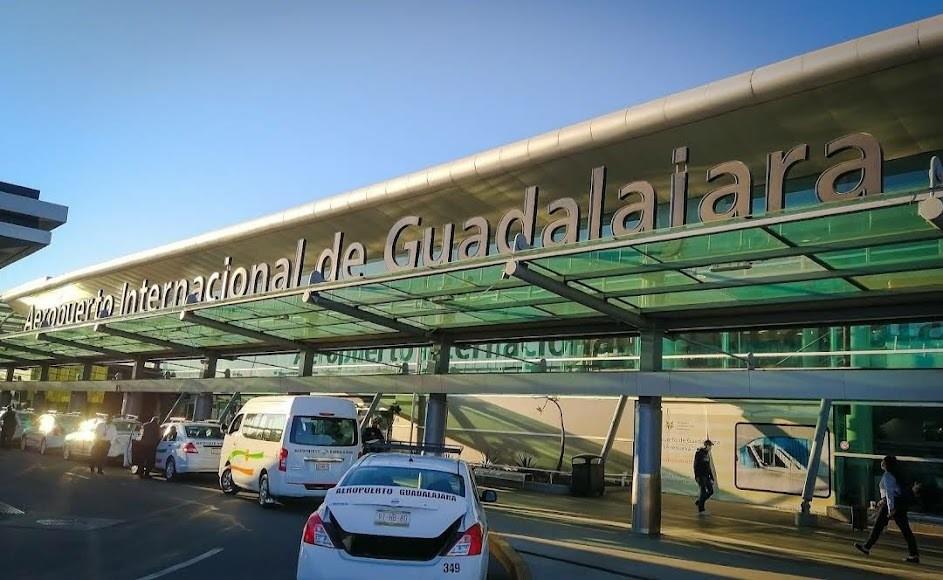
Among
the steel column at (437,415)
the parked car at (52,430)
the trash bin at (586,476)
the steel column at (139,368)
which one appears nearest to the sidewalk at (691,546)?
the trash bin at (586,476)

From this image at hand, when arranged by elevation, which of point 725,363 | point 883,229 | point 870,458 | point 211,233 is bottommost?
point 870,458

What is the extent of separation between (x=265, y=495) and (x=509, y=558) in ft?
22.5

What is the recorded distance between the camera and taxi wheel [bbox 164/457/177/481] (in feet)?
66.3

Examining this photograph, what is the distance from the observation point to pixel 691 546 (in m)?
12.6

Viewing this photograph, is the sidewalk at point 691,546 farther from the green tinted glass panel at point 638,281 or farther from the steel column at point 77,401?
the steel column at point 77,401

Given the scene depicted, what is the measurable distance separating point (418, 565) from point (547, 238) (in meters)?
7.42

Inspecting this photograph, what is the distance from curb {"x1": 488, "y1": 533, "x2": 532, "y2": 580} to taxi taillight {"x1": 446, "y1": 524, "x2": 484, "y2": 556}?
264cm

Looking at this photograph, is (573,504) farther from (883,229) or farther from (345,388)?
(883,229)

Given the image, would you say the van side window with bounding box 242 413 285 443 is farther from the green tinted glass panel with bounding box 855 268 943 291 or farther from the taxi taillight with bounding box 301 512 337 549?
the green tinted glass panel with bounding box 855 268 943 291

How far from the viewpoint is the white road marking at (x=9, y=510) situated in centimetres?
1260

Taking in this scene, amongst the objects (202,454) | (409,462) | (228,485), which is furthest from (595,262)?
(202,454)

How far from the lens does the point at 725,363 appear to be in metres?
16.2

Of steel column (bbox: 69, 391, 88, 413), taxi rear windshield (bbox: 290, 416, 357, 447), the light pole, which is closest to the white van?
taxi rear windshield (bbox: 290, 416, 357, 447)

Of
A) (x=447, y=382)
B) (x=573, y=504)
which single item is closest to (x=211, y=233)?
(x=447, y=382)
